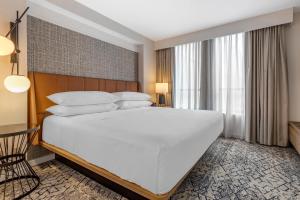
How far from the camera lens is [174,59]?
14.2ft

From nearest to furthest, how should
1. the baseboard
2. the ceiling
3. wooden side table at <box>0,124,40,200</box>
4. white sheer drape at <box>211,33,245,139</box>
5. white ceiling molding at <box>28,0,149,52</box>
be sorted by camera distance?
wooden side table at <box>0,124,40,200</box>
the baseboard
white ceiling molding at <box>28,0,149,52</box>
the ceiling
white sheer drape at <box>211,33,245,139</box>

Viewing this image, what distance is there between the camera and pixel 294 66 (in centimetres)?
297

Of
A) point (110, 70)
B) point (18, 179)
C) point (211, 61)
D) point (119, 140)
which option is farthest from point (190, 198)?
point (211, 61)

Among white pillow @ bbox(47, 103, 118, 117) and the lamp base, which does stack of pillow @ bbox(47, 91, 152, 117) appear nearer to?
white pillow @ bbox(47, 103, 118, 117)

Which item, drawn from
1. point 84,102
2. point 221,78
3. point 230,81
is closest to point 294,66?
point 230,81

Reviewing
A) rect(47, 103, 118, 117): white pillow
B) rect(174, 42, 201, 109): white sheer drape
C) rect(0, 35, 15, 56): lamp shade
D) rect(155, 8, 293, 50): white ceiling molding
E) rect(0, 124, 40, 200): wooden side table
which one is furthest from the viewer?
rect(174, 42, 201, 109): white sheer drape

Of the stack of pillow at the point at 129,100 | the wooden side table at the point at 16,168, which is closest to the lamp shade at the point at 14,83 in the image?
the wooden side table at the point at 16,168

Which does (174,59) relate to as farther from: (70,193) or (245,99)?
(70,193)

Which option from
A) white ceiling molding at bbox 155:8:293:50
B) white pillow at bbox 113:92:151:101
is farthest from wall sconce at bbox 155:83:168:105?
white ceiling molding at bbox 155:8:293:50

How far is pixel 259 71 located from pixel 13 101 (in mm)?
4077

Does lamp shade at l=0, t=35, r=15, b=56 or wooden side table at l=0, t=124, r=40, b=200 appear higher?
lamp shade at l=0, t=35, r=15, b=56

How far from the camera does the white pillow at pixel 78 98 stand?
2.12 meters

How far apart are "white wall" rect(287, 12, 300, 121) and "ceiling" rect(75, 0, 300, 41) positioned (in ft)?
1.47

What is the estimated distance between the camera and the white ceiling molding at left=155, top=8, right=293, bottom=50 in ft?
9.39
